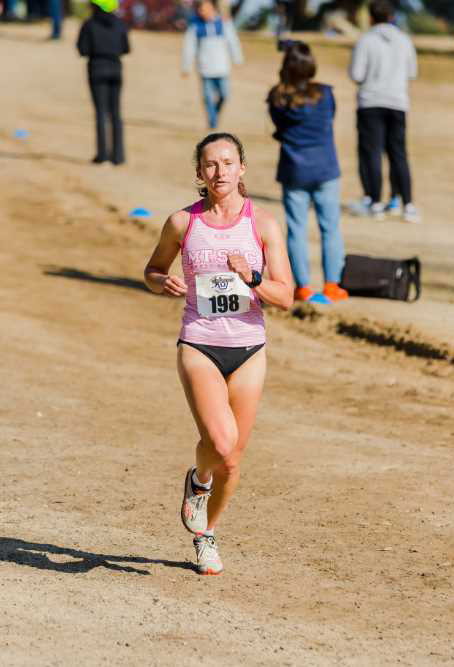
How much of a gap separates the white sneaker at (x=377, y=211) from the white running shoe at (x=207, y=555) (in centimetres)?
1020

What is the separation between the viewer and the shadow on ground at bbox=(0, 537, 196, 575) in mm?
6422

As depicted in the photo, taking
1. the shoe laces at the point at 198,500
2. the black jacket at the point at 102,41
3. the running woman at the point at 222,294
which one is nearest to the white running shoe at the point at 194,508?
the shoe laces at the point at 198,500

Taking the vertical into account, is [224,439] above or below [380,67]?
above

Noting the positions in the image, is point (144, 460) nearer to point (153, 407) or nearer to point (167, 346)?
point (153, 407)

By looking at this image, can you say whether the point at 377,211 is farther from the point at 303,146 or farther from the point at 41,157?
the point at 41,157

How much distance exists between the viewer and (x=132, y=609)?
19.2 ft

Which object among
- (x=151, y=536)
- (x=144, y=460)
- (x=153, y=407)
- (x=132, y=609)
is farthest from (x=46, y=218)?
(x=132, y=609)

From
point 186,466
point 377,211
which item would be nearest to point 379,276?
point 377,211

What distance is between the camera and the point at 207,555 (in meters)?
6.27

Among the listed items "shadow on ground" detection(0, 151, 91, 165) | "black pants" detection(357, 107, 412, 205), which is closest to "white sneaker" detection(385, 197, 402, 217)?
"black pants" detection(357, 107, 412, 205)

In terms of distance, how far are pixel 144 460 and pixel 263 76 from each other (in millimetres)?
23361

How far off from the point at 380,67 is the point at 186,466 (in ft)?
25.2

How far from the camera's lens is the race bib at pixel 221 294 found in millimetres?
5680

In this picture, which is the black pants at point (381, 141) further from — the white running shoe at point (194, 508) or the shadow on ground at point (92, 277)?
the white running shoe at point (194, 508)
